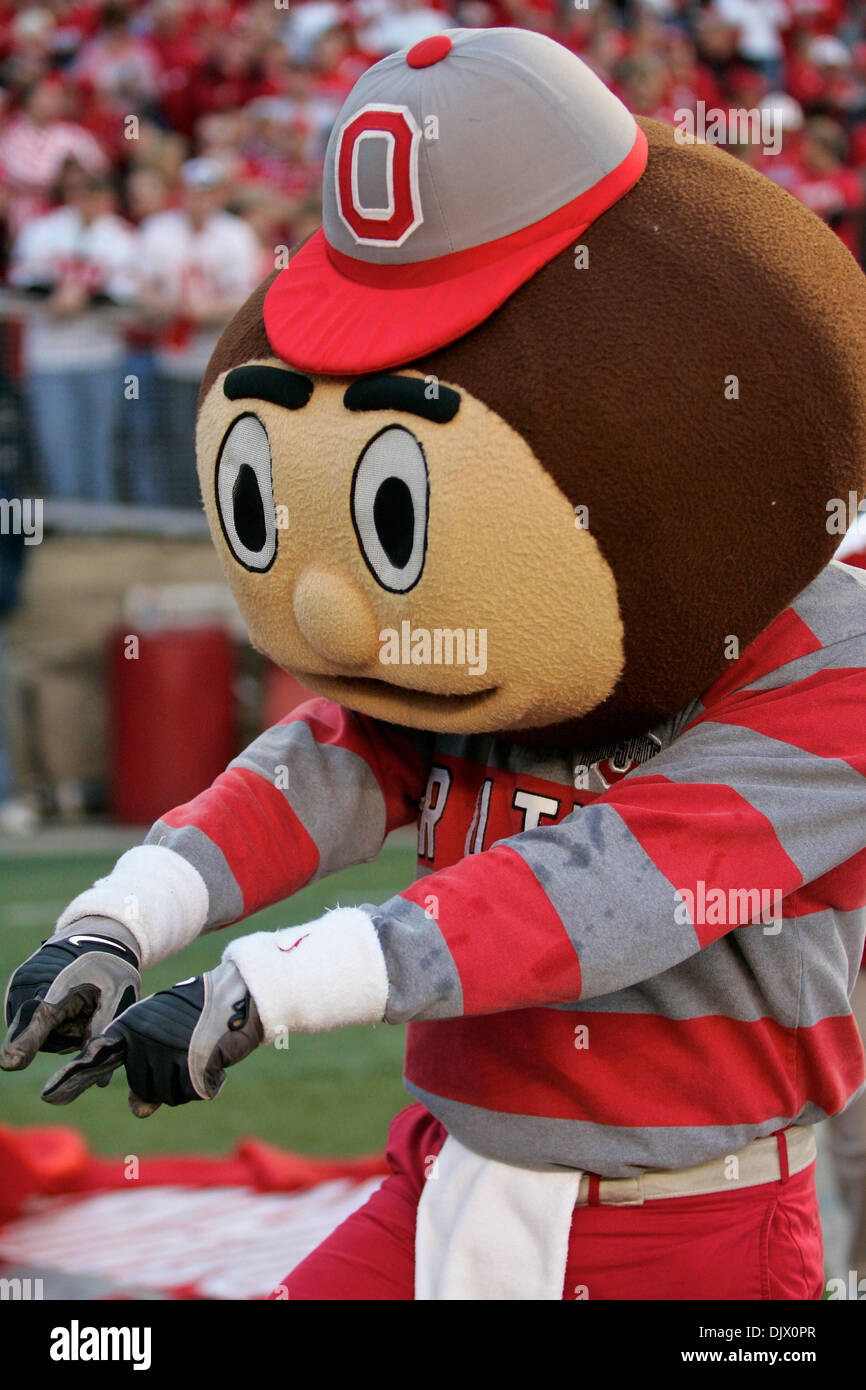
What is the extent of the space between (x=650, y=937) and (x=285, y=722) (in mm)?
731

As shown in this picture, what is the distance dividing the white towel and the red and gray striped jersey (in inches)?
1.5

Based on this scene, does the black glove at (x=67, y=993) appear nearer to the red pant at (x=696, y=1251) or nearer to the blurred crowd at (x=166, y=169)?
the red pant at (x=696, y=1251)

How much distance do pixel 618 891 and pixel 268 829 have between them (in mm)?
544

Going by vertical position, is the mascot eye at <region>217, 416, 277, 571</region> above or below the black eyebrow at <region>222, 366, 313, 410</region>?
below

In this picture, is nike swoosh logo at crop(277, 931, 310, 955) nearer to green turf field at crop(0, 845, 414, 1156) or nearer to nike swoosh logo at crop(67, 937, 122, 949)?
nike swoosh logo at crop(67, 937, 122, 949)

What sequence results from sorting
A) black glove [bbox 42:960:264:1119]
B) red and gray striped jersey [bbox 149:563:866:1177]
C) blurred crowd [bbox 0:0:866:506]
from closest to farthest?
black glove [bbox 42:960:264:1119] → red and gray striped jersey [bbox 149:563:866:1177] → blurred crowd [bbox 0:0:866:506]

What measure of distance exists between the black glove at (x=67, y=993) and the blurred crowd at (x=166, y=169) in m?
5.02

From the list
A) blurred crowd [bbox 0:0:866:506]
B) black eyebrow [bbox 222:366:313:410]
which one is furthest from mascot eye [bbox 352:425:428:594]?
blurred crowd [bbox 0:0:866:506]

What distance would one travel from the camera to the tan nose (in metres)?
1.92

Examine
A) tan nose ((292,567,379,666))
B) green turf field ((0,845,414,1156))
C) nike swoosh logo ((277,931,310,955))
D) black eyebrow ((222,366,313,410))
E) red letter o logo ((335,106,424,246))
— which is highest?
red letter o logo ((335,106,424,246))

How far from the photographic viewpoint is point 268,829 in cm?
220

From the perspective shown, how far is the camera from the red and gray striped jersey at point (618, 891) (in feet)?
5.92

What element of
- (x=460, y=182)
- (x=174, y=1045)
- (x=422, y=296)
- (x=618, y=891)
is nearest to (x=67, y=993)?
(x=174, y=1045)

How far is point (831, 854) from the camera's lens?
6.23ft
